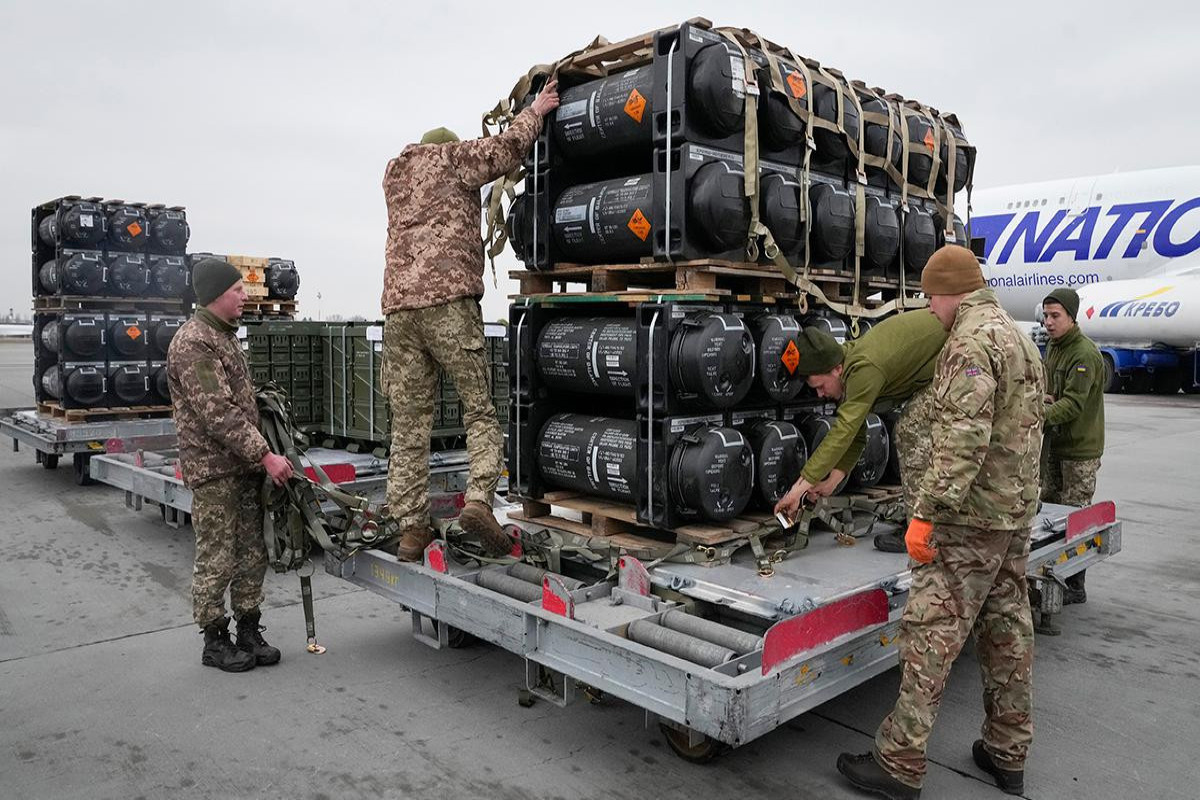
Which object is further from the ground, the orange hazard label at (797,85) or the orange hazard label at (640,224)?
the orange hazard label at (797,85)

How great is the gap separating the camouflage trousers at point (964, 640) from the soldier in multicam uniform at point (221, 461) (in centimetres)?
320

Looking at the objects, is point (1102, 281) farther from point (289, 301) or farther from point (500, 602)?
point (500, 602)

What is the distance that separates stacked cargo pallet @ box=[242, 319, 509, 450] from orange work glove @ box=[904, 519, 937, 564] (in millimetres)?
5592

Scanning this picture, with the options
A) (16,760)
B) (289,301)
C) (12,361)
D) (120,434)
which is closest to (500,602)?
(16,760)

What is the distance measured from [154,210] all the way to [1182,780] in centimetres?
1168

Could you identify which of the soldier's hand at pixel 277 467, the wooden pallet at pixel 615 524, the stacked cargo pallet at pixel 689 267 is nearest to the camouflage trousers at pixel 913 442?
the stacked cargo pallet at pixel 689 267

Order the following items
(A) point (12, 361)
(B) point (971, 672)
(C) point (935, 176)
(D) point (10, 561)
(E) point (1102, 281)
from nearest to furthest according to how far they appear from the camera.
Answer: (B) point (971, 672) → (C) point (935, 176) → (D) point (10, 561) → (E) point (1102, 281) → (A) point (12, 361)

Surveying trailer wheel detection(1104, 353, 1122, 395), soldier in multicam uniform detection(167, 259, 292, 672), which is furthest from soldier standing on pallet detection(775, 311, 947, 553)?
trailer wheel detection(1104, 353, 1122, 395)

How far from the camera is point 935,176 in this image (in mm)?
6312

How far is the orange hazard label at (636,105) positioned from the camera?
4.86m

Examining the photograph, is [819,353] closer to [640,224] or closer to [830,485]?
[830,485]

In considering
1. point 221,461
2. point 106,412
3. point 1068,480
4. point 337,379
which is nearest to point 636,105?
point 221,461

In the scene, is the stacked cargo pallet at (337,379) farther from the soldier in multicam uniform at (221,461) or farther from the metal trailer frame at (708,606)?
the metal trailer frame at (708,606)

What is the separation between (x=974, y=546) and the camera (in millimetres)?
3547
